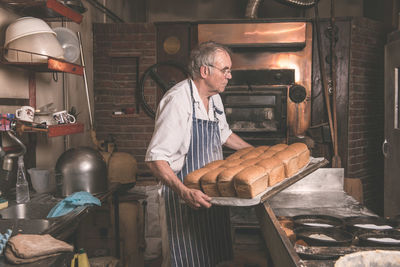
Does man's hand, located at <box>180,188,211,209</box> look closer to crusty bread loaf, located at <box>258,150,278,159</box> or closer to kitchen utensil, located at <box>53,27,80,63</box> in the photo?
crusty bread loaf, located at <box>258,150,278,159</box>

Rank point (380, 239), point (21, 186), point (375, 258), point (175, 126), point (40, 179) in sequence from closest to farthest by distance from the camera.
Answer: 1. point (375, 258)
2. point (380, 239)
3. point (175, 126)
4. point (21, 186)
5. point (40, 179)

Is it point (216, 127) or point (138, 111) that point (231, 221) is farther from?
point (138, 111)

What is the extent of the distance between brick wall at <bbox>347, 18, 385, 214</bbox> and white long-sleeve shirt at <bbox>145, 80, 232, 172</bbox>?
9.23 feet

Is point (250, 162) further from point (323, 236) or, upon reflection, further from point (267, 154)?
point (323, 236)

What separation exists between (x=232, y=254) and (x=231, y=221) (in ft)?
1.08

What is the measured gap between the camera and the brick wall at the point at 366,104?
443cm

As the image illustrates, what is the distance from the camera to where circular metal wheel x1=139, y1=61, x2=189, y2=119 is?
4.51 metres

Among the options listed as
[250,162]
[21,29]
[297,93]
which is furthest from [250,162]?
[297,93]

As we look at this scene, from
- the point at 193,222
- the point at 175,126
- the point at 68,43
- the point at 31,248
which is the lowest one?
the point at 193,222

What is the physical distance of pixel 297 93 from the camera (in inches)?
174

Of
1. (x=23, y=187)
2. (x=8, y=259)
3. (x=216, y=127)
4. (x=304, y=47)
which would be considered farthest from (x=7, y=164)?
(x=304, y=47)

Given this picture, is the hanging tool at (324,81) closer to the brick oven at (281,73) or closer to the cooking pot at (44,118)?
the brick oven at (281,73)

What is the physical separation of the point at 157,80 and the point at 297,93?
5.51ft

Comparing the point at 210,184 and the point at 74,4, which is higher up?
the point at 74,4
